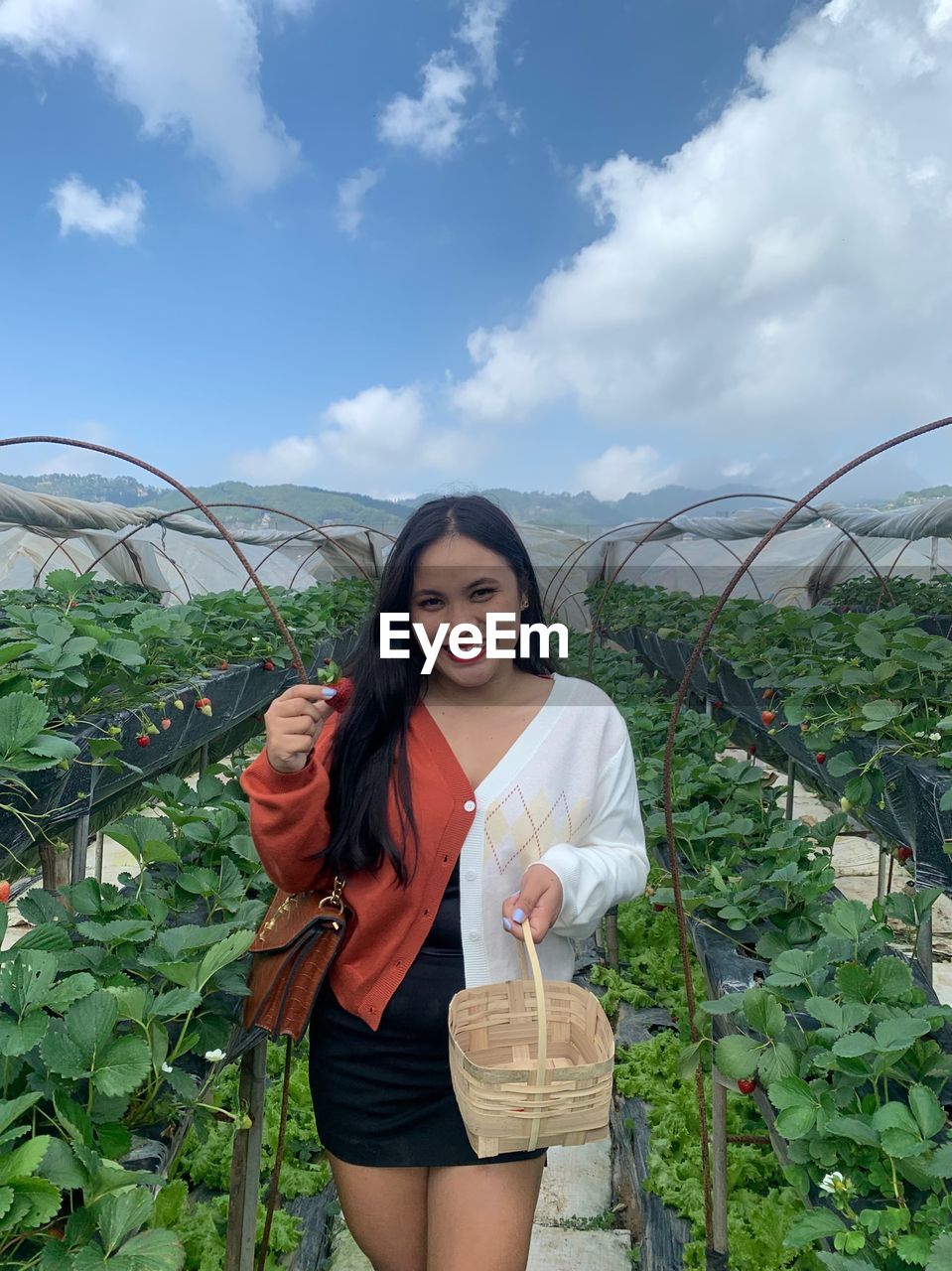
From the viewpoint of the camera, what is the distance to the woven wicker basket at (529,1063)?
3.59 ft

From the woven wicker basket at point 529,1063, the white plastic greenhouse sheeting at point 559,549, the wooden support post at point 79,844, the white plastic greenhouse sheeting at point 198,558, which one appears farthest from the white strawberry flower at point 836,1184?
the white plastic greenhouse sheeting at point 198,558

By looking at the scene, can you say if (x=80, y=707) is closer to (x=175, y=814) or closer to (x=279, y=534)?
(x=175, y=814)

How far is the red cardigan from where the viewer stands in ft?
4.29

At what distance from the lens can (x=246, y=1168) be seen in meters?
1.53

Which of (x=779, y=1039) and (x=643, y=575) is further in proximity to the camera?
(x=643, y=575)

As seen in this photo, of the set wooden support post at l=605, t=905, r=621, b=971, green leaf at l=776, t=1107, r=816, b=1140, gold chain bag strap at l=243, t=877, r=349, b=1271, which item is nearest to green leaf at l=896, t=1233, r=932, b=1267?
green leaf at l=776, t=1107, r=816, b=1140

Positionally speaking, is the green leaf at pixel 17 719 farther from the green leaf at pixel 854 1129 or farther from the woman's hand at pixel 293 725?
the green leaf at pixel 854 1129

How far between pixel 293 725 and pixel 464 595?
0.30 m

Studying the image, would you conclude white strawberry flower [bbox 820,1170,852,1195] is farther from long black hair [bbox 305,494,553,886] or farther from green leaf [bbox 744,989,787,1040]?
long black hair [bbox 305,494,553,886]

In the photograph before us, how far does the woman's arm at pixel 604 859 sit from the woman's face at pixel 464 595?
262mm

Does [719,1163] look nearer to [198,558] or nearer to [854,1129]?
[854,1129]

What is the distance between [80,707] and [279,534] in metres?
8.95

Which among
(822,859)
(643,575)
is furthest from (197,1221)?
(643,575)

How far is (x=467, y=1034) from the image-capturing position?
125 cm
